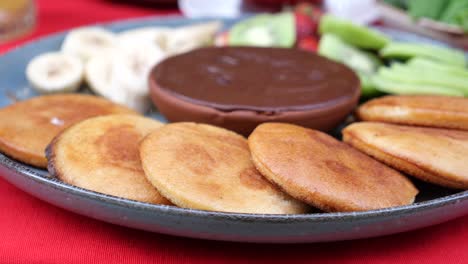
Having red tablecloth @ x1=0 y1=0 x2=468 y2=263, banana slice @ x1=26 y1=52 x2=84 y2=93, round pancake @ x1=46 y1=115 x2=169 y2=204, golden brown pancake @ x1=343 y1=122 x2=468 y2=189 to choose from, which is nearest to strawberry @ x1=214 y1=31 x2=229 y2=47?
banana slice @ x1=26 y1=52 x2=84 y2=93

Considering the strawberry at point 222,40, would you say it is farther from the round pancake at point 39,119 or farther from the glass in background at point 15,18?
the glass in background at point 15,18

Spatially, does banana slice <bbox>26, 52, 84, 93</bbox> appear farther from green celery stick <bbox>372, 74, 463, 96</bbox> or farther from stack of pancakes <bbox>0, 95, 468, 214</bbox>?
green celery stick <bbox>372, 74, 463, 96</bbox>

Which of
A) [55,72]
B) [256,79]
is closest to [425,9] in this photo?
[256,79]

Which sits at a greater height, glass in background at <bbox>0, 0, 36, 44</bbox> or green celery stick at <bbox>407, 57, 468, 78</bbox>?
green celery stick at <bbox>407, 57, 468, 78</bbox>

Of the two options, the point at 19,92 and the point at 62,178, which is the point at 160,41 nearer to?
the point at 19,92

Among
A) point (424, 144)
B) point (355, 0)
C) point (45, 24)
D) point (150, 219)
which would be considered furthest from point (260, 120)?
point (355, 0)
